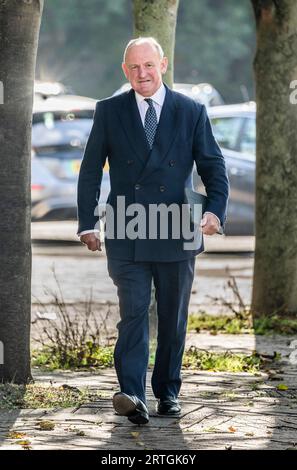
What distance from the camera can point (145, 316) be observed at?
7.10m

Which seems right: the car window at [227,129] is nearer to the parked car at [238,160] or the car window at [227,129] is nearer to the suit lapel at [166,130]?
the parked car at [238,160]

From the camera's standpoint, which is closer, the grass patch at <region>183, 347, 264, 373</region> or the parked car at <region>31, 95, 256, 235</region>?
the grass patch at <region>183, 347, 264, 373</region>

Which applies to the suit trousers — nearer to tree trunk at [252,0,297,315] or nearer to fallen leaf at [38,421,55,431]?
fallen leaf at [38,421,55,431]

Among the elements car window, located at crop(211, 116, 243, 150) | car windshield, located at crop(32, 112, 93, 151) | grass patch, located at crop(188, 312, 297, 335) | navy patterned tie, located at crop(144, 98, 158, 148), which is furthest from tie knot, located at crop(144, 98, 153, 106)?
car windshield, located at crop(32, 112, 93, 151)

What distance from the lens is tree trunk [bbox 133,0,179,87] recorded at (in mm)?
10281

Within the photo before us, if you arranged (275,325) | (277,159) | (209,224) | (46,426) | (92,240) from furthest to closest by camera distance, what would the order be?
(277,159), (275,325), (92,240), (209,224), (46,426)

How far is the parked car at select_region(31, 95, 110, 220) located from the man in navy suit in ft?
36.1

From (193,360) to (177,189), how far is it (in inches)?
92.1

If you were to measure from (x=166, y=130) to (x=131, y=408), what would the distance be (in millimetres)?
1330

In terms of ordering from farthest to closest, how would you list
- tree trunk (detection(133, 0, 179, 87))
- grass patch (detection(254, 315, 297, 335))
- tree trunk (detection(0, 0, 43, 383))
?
grass patch (detection(254, 315, 297, 335))
tree trunk (detection(133, 0, 179, 87))
tree trunk (detection(0, 0, 43, 383))

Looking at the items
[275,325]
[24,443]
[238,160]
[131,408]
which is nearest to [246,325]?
[275,325]

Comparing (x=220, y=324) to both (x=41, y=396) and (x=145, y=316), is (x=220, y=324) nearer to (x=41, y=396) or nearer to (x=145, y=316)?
(x=41, y=396)
